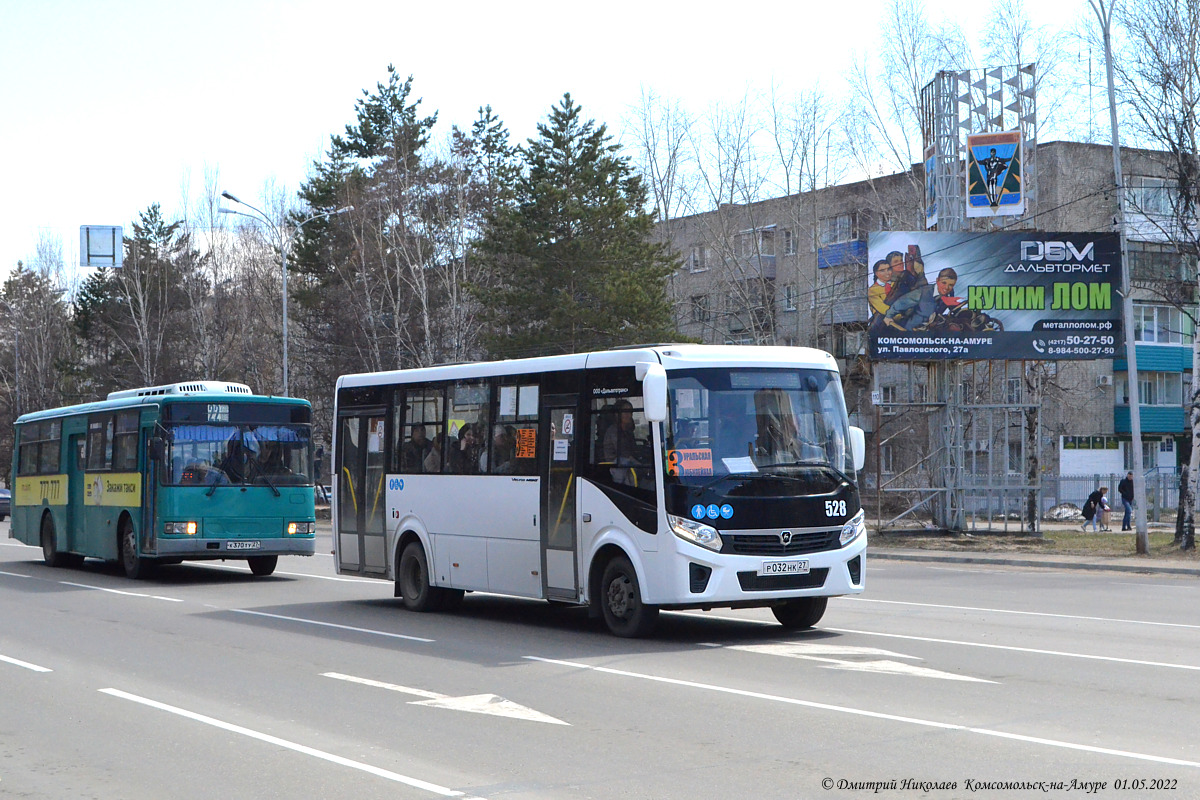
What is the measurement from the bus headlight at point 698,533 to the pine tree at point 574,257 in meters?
32.1

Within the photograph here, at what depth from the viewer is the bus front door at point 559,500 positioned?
13.5 meters

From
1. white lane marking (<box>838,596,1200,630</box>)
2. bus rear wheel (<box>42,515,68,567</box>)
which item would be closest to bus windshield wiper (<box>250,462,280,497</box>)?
bus rear wheel (<box>42,515,68,567</box>)

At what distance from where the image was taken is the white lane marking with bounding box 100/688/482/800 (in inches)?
272

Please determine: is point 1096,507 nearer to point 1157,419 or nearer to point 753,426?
point 1157,419

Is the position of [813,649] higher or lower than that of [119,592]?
A: higher

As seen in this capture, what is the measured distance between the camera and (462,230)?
173 ft

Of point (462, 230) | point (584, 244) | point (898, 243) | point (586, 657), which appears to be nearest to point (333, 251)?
point (462, 230)

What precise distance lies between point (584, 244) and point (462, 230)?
29.5 ft

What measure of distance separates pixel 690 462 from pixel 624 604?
1.59m

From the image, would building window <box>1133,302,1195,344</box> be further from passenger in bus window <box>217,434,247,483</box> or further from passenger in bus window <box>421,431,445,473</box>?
passenger in bus window <box>421,431,445,473</box>

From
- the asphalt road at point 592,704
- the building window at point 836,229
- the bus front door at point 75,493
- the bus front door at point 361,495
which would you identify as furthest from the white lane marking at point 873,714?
the building window at point 836,229

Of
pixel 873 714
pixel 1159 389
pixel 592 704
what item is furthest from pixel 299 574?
pixel 1159 389

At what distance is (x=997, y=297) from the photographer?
31062 millimetres

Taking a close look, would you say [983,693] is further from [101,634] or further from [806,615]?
[101,634]
